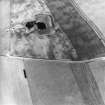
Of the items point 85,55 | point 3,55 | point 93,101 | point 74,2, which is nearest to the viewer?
point 93,101

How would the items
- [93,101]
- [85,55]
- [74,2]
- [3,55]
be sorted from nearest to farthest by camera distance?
[93,101] → [85,55] → [3,55] → [74,2]

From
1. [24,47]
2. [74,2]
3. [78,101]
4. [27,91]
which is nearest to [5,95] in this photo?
[27,91]

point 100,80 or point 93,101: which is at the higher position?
point 100,80

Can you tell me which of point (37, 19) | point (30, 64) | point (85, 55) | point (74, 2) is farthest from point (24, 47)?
point (74, 2)

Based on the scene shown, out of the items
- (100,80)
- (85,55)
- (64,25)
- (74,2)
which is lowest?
(100,80)

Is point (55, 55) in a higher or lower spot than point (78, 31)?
lower

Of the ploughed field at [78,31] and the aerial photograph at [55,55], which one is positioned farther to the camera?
the ploughed field at [78,31]

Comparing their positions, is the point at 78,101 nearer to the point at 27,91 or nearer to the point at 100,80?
the point at 100,80

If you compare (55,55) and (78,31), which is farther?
(78,31)

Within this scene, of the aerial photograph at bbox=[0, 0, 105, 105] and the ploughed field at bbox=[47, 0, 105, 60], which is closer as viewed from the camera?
the aerial photograph at bbox=[0, 0, 105, 105]

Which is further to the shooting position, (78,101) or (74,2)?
(74,2)
